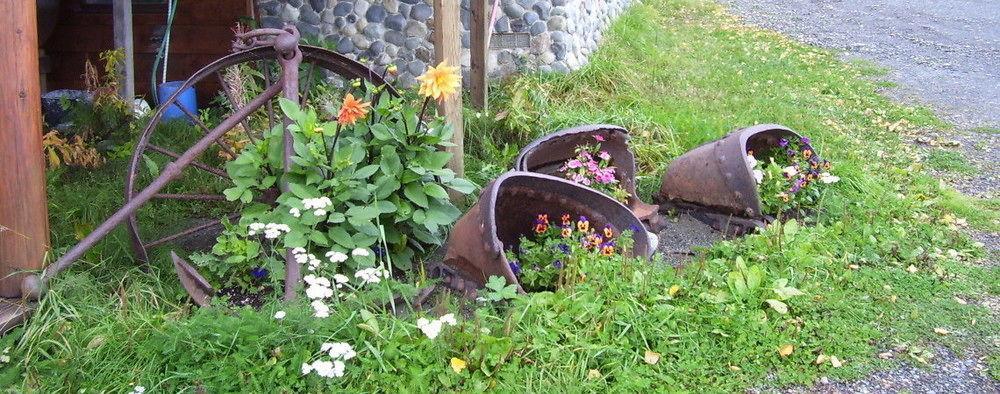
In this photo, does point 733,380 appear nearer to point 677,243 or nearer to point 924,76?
point 677,243

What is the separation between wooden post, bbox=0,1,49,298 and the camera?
10.2 feet

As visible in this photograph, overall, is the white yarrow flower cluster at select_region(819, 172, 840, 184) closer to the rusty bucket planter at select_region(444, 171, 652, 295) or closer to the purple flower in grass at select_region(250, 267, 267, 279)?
the rusty bucket planter at select_region(444, 171, 652, 295)

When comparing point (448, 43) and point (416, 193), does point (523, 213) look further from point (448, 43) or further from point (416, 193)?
point (448, 43)

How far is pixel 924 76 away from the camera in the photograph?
8508 mm

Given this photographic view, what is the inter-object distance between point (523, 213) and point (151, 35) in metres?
4.89

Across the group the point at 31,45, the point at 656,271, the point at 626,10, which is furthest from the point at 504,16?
the point at 31,45

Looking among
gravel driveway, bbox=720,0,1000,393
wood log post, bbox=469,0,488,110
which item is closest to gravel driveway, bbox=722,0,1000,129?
gravel driveway, bbox=720,0,1000,393

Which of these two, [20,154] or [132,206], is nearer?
[20,154]

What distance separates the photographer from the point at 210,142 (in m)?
3.39

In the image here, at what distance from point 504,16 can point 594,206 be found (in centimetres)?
337

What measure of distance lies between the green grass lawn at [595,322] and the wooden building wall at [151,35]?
2.66 metres

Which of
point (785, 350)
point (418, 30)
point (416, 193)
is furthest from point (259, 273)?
point (418, 30)

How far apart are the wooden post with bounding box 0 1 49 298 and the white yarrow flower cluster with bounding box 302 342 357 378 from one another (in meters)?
1.32

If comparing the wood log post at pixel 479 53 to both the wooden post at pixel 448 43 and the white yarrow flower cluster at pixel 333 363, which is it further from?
the white yarrow flower cluster at pixel 333 363
